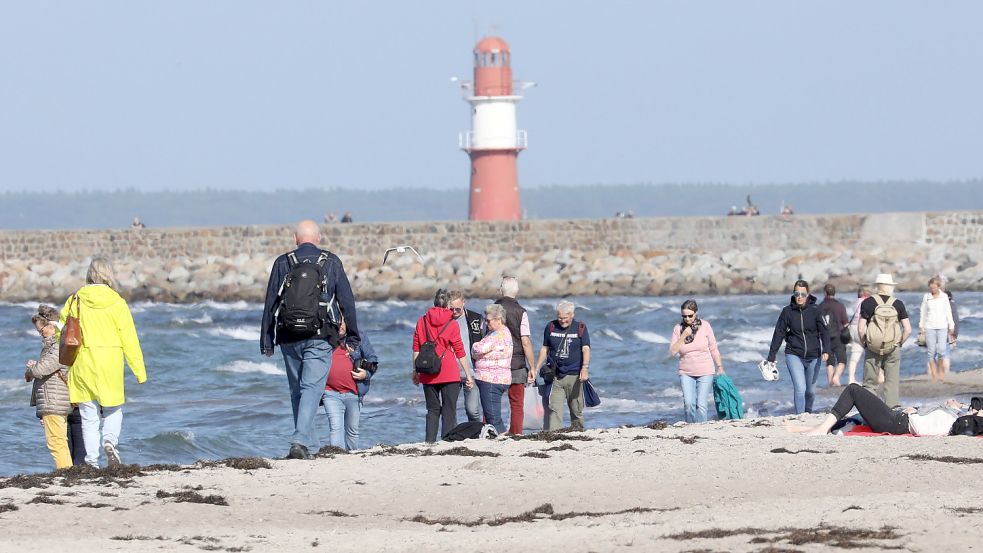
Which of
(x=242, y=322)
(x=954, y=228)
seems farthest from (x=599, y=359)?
(x=954, y=228)

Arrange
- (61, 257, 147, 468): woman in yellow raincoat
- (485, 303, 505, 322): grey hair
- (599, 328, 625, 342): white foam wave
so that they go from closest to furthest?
(61, 257, 147, 468): woman in yellow raincoat → (485, 303, 505, 322): grey hair → (599, 328, 625, 342): white foam wave

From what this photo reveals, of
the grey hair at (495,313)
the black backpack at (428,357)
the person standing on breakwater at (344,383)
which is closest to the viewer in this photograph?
the person standing on breakwater at (344,383)

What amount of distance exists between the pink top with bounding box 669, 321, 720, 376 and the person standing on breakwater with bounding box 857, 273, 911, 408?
4.18ft

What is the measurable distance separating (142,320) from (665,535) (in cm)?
2934

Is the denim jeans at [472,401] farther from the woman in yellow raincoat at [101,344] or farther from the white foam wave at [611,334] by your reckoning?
the white foam wave at [611,334]

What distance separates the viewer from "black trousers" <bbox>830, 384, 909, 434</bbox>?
36.3ft

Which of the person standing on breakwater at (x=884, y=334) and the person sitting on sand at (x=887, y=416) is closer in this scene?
the person sitting on sand at (x=887, y=416)

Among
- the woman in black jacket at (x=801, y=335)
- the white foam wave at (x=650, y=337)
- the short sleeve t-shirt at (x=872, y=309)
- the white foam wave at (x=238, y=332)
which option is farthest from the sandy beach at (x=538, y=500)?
the white foam wave at (x=238, y=332)

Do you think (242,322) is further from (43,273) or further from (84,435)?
(84,435)

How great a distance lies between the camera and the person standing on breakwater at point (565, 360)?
1219 cm

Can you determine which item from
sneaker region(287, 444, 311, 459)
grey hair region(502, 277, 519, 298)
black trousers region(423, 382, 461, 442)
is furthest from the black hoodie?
sneaker region(287, 444, 311, 459)

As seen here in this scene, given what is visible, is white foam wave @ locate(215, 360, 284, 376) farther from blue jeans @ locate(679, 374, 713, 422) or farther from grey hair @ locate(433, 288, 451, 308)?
grey hair @ locate(433, 288, 451, 308)

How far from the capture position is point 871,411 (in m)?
11.1

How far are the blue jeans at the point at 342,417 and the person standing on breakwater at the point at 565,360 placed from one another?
167 centimetres
